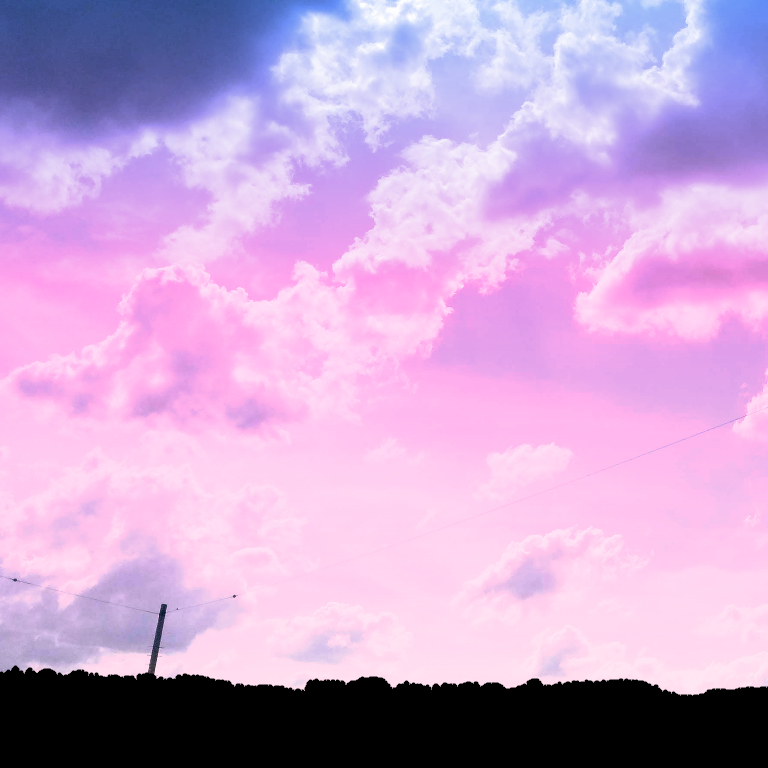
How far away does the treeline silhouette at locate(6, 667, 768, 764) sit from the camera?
16.1 m

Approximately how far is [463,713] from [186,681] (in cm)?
692

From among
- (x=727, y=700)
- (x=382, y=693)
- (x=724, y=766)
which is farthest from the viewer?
(x=382, y=693)

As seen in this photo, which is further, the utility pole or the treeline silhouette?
the utility pole

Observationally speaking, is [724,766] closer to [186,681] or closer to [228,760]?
[228,760]

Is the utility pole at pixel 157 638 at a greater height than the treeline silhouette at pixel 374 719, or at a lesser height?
greater

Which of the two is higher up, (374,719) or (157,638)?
(157,638)

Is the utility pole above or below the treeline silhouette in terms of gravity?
above

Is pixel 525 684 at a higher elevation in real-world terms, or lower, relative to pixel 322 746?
higher

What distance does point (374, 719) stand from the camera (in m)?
18.4

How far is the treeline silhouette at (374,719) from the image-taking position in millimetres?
16062

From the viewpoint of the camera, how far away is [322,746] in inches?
714

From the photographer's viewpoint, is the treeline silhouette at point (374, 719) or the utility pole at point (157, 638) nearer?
the treeline silhouette at point (374, 719)

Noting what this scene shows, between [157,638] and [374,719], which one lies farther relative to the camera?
[157,638]

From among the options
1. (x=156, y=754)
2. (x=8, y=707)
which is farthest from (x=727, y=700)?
(x=8, y=707)
